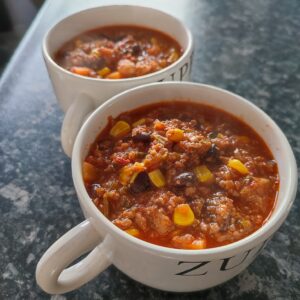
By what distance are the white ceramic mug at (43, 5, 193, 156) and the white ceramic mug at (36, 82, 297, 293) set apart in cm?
19

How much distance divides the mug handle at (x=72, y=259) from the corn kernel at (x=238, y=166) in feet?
1.16

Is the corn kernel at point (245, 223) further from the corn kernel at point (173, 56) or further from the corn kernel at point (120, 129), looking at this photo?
the corn kernel at point (173, 56)

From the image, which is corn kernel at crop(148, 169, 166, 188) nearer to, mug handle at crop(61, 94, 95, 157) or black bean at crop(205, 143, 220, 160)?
black bean at crop(205, 143, 220, 160)

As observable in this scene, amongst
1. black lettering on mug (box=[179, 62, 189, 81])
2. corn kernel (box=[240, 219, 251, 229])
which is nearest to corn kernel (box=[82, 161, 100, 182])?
corn kernel (box=[240, 219, 251, 229])

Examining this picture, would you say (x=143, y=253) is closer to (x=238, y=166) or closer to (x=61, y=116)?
(x=238, y=166)

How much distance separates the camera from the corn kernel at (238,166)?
999 mm

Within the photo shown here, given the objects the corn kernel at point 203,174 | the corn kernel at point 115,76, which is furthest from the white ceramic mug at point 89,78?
the corn kernel at point 203,174

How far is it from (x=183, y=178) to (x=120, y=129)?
242 millimetres

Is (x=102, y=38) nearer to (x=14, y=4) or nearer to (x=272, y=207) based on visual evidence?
(x=272, y=207)

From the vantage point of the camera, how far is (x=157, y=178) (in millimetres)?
978

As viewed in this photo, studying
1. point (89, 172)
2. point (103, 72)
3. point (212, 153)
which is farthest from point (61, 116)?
point (212, 153)

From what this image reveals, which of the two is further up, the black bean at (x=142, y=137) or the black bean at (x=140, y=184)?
the black bean at (x=142, y=137)

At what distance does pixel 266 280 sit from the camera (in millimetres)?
1078

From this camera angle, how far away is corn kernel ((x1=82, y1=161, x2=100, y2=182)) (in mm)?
980
